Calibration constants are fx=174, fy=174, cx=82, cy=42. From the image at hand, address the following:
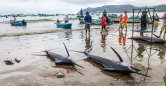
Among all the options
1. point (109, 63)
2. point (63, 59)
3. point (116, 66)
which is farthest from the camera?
point (63, 59)

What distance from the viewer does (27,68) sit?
6.77 m

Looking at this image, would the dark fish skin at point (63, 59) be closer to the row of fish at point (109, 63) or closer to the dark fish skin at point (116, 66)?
the row of fish at point (109, 63)

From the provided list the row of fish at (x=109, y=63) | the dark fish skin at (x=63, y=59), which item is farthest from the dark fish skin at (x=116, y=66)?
the dark fish skin at (x=63, y=59)

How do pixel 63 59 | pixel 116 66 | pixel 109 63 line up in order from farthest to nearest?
pixel 63 59 → pixel 109 63 → pixel 116 66

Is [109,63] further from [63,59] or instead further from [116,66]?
[63,59]

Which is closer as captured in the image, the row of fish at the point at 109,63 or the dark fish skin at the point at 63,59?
the row of fish at the point at 109,63

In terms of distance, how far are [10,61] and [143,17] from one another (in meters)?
9.41

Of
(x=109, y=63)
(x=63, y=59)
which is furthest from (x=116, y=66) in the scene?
(x=63, y=59)

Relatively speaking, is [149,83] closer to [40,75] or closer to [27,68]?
[40,75]

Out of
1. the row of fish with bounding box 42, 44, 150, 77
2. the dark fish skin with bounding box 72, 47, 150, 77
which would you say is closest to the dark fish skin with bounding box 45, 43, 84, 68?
the row of fish with bounding box 42, 44, 150, 77

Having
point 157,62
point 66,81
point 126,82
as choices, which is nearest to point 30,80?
point 66,81

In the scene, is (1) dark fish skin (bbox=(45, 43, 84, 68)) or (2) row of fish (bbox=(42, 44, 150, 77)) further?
(1) dark fish skin (bbox=(45, 43, 84, 68))

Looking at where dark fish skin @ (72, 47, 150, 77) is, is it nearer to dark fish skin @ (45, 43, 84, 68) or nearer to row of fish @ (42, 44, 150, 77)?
row of fish @ (42, 44, 150, 77)

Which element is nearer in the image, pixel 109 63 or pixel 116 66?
pixel 116 66
